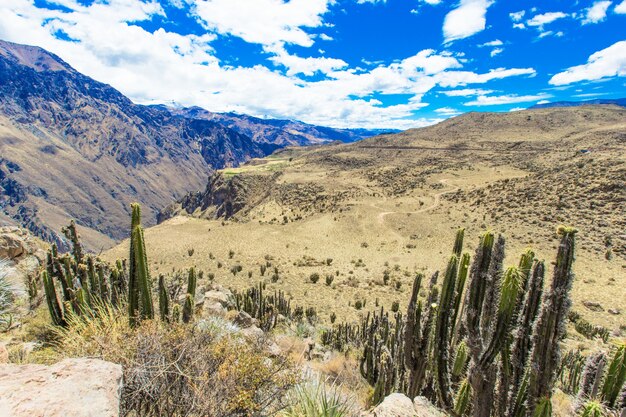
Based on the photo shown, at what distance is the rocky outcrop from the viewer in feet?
16.6

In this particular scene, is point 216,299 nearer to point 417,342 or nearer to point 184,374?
point 417,342

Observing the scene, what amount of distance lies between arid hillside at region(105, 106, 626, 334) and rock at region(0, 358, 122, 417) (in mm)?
14951

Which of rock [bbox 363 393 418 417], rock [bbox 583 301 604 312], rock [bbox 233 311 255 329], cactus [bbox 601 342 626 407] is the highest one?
cactus [bbox 601 342 626 407]

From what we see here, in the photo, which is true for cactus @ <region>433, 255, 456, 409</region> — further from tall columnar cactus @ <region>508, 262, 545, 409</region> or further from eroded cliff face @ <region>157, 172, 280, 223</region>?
eroded cliff face @ <region>157, 172, 280, 223</region>

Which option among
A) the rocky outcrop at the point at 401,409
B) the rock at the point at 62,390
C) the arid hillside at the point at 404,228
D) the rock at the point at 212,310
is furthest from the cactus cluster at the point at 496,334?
the arid hillside at the point at 404,228

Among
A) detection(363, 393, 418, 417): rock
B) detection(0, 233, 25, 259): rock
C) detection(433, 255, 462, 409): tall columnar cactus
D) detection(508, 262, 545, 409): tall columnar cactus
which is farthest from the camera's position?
detection(0, 233, 25, 259): rock

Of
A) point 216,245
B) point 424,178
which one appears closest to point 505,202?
point 424,178

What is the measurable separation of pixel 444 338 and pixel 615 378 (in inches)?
102

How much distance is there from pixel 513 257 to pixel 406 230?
11.5m

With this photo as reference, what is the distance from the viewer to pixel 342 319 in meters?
17.6

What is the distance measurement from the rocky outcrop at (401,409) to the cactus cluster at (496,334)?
25.5 inches

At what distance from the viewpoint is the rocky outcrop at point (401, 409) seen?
504cm

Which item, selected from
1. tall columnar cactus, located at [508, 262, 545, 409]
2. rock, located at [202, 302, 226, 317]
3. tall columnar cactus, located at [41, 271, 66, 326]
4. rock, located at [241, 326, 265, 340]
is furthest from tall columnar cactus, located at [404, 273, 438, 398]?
tall columnar cactus, located at [41, 271, 66, 326]

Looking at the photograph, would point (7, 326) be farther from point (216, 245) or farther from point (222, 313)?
point (216, 245)
